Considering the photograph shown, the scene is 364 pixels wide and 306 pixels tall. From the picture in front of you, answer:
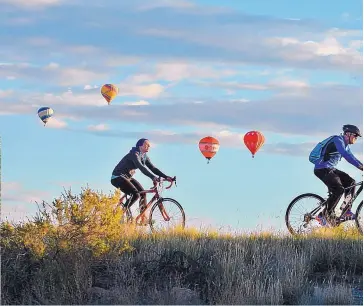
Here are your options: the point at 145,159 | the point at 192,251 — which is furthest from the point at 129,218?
the point at 192,251

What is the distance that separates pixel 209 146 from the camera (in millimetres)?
29125

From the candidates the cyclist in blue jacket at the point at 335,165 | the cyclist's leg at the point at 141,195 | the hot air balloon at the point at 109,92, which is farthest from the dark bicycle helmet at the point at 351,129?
the hot air balloon at the point at 109,92

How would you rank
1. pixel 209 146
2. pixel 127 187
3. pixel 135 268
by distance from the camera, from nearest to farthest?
pixel 135 268, pixel 127 187, pixel 209 146

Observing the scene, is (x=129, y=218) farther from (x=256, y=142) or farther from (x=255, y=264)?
(x=256, y=142)

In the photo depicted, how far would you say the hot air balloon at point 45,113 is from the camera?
3491cm

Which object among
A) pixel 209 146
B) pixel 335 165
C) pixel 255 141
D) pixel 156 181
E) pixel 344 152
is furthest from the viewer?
pixel 209 146

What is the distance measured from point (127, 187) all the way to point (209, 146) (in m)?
9.00

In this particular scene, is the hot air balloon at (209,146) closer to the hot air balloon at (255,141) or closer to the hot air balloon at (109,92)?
the hot air balloon at (255,141)

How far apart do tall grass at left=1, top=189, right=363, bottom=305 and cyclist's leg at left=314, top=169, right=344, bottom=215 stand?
3.09m

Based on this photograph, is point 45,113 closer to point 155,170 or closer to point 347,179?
point 155,170

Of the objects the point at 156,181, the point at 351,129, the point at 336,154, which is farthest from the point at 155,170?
the point at 351,129

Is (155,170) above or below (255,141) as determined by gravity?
below

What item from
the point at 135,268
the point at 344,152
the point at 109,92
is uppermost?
the point at 109,92

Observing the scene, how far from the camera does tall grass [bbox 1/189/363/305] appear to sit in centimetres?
1320
